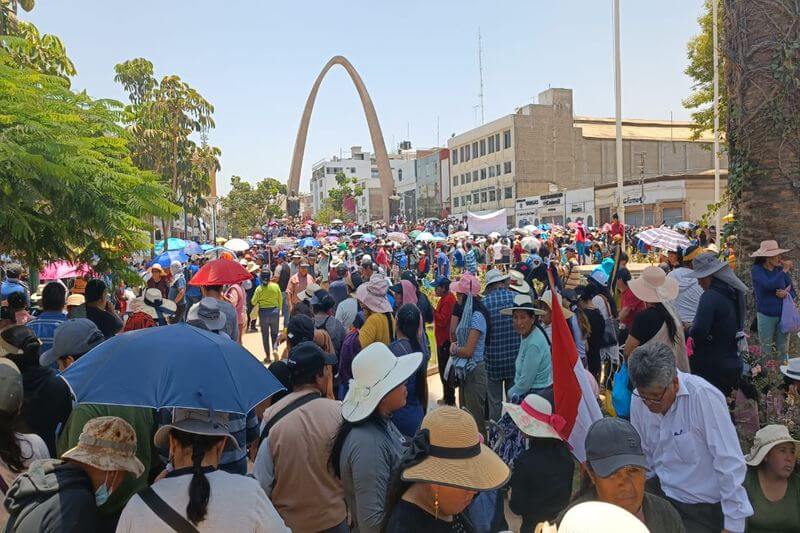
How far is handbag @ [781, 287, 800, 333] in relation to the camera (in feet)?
22.9

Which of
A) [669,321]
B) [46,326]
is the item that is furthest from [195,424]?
[46,326]

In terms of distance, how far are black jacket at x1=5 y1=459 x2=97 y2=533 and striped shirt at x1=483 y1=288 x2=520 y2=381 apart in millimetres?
4097

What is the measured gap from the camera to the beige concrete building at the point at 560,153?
6191 centimetres

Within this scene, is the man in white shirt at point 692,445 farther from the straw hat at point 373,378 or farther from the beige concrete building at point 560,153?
the beige concrete building at point 560,153

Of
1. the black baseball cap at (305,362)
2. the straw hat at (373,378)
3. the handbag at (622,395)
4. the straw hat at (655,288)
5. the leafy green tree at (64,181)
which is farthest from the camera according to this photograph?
the leafy green tree at (64,181)

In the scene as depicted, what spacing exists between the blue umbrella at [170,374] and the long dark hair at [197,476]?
21cm

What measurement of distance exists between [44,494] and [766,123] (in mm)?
8079

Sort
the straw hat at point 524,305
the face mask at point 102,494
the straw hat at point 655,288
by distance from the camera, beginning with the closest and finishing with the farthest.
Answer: the face mask at point 102,494
the straw hat at point 655,288
the straw hat at point 524,305

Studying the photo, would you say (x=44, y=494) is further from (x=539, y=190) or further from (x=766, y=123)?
(x=539, y=190)

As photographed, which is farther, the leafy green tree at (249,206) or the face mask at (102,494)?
the leafy green tree at (249,206)

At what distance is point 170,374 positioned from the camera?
8.93 feet

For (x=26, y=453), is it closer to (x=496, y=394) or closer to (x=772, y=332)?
(x=496, y=394)

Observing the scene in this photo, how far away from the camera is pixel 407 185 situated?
96.9 m

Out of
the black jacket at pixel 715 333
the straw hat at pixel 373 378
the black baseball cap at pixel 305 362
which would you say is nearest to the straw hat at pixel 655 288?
the black jacket at pixel 715 333
